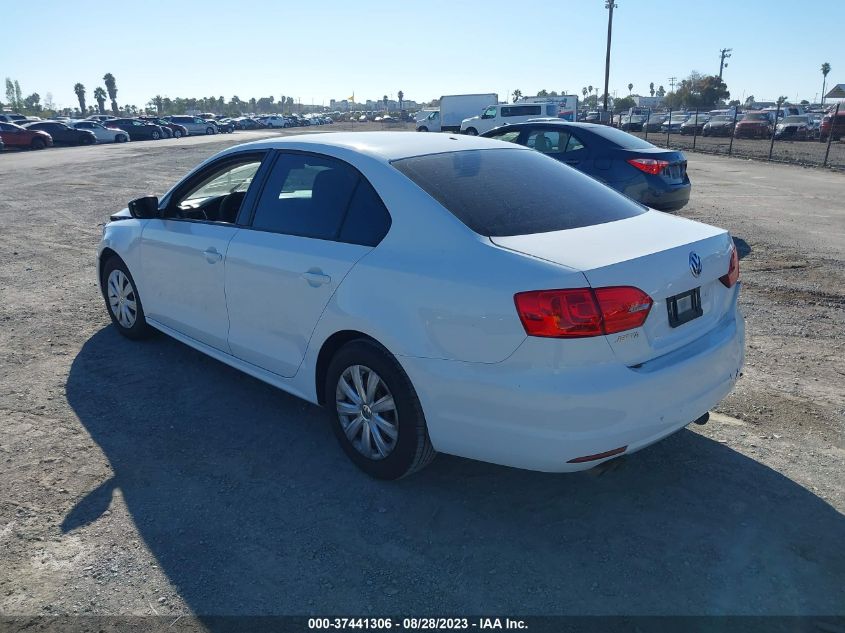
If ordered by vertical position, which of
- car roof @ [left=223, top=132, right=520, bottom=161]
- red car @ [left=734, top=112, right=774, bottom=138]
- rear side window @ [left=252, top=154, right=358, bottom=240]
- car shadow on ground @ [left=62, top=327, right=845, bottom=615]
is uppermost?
car roof @ [left=223, top=132, right=520, bottom=161]

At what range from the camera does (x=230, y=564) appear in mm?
2947

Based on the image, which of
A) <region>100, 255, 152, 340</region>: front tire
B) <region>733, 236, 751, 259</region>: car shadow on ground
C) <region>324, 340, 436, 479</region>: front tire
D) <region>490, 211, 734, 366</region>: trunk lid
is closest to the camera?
<region>490, 211, 734, 366</region>: trunk lid

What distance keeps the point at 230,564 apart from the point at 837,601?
2.50 m

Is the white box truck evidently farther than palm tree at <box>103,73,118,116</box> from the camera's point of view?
No

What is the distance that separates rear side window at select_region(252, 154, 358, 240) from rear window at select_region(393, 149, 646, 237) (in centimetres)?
38

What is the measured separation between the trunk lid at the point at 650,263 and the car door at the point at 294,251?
0.88 m

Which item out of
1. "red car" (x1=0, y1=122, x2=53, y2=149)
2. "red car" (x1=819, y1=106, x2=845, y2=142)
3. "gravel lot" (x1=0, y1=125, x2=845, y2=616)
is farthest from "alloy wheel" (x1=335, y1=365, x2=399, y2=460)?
"red car" (x1=0, y1=122, x2=53, y2=149)

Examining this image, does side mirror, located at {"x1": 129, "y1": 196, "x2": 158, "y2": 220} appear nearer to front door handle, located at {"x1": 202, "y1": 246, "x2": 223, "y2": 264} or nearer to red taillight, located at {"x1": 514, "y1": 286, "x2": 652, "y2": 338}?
front door handle, located at {"x1": 202, "y1": 246, "x2": 223, "y2": 264}

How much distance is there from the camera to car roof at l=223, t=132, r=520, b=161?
12.4ft

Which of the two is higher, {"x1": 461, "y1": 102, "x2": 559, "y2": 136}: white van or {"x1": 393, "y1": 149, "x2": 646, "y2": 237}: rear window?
{"x1": 393, "y1": 149, "x2": 646, "y2": 237}: rear window

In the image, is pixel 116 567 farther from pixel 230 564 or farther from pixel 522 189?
pixel 522 189

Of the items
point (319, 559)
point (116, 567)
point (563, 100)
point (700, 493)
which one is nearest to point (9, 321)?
point (116, 567)

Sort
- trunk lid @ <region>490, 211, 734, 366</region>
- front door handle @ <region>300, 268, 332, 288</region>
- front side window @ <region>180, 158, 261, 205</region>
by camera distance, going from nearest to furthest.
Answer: trunk lid @ <region>490, 211, 734, 366</region>, front door handle @ <region>300, 268, 332, 288</region>, front side window @ <region>180, 158, 261, 205</region>

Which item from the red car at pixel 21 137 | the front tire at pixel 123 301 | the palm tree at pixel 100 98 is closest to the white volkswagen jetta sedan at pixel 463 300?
the front tire at pixel 123 301
